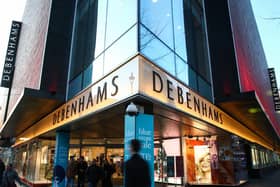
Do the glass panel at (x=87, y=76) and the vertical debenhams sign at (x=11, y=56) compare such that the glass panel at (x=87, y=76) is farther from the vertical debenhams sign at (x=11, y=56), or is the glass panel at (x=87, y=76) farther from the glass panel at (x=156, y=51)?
the vertical debenhams sign at (x=11, y=56)

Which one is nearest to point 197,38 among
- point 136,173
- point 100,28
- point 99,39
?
point 100,28

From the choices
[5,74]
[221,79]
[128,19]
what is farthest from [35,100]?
[5,74]

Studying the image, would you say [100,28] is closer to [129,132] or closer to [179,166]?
[129,132]

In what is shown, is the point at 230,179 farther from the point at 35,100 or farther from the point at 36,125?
the point at 36,125

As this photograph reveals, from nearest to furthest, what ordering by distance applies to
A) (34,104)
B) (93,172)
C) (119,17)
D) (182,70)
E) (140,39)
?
(140,39)
(119,17)
(182,70)
(93,172)
(34,104)

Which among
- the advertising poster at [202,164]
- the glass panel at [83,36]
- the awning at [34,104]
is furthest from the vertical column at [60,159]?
the advertising poster at [202,164]

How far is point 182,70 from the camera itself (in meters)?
8.48

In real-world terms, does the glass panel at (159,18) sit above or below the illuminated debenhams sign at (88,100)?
above

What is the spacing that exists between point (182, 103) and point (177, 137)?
22.8ft

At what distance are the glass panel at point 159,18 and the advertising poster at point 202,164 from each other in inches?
324

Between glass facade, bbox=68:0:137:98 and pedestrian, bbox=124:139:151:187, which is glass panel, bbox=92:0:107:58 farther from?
pedestrian, bbox=124:139:151:187

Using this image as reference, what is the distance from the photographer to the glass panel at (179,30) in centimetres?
853

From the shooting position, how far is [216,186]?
12969 millimetres

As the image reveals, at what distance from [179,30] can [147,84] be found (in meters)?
4.14
